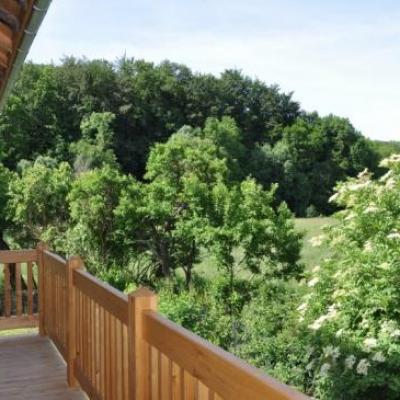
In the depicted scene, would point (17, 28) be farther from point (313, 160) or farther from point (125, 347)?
point (313, 160)

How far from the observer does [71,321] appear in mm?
3566

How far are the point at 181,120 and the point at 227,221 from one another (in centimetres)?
2467

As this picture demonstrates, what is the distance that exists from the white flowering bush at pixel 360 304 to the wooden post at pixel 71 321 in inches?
102

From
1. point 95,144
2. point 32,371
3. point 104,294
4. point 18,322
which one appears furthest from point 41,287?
point 95,144

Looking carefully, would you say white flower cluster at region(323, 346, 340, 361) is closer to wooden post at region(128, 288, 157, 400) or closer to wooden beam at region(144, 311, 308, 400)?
wooden post at region(128, 288, 157, 400)

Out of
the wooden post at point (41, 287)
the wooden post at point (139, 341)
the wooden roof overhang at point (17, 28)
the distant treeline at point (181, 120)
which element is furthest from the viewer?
the distant treeline at point (181, 120)

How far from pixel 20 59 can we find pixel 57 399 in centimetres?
208

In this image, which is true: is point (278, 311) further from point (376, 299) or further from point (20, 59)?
point (20, 59)

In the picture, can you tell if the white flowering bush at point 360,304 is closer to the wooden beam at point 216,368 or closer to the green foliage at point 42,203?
the wooden beam at point 216,368

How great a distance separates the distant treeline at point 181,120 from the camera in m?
31.5

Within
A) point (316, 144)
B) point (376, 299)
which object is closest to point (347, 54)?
point (316, 144)

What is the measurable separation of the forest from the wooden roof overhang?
3.91m

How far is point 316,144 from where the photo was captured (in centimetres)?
3372

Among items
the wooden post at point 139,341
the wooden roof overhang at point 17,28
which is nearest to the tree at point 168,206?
the wooden roof overhang at point 17,28
